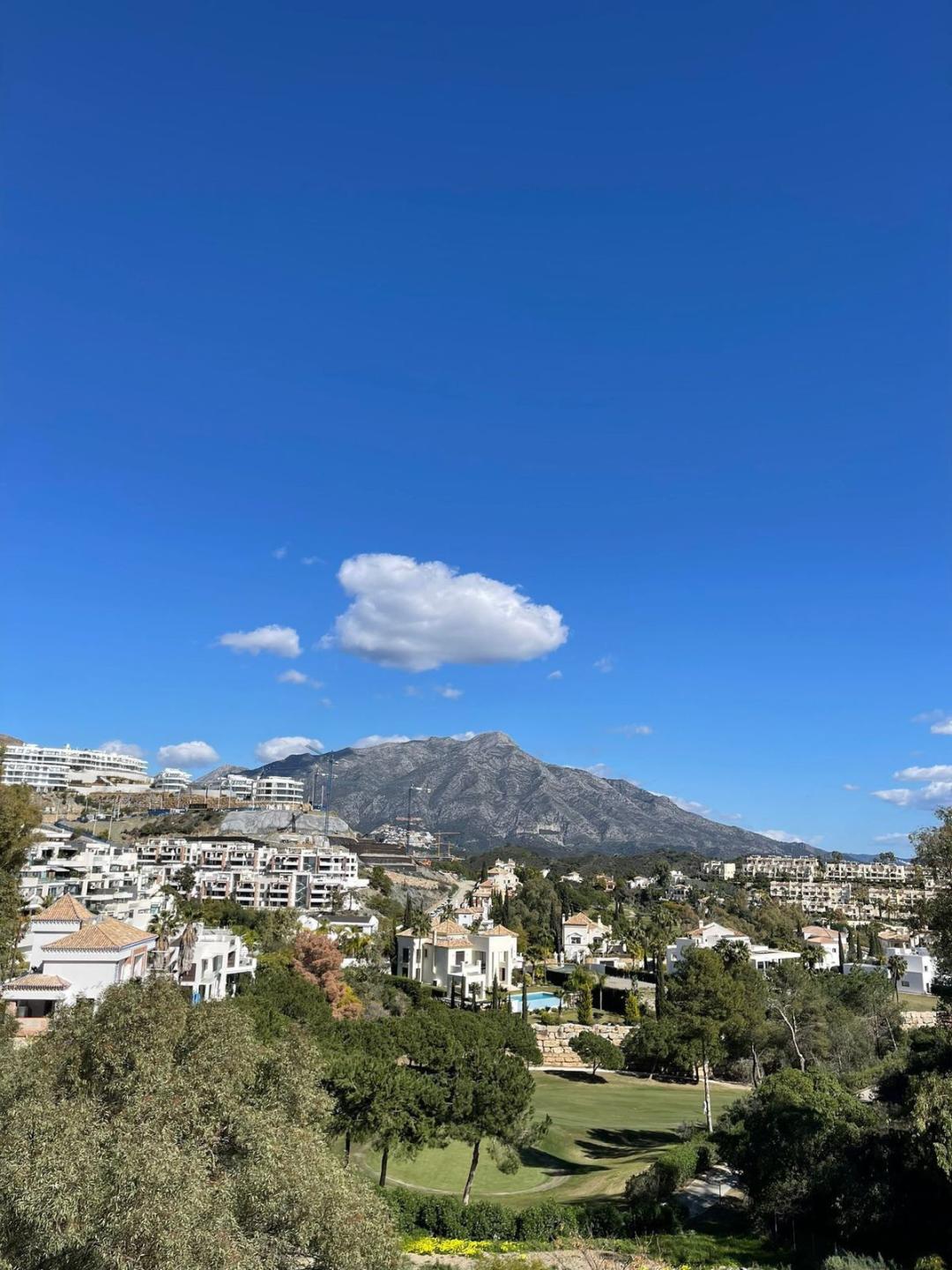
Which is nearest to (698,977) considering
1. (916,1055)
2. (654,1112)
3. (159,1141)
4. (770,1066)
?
(654,1112)

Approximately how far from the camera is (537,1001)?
75250 millimetres

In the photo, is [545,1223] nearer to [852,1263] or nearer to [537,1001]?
[852,1263]

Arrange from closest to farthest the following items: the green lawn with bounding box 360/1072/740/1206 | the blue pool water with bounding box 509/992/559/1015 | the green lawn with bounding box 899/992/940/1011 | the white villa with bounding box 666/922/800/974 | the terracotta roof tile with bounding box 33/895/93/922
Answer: the green lawn with bounding box 360/1072/740/1206
the terracotta roof tile with bounding box 33/895/93/922
the blue pool water with bounding box 509/992/559/1015
the green lawn with bounding box 899/992/940/1011
the white villa with bounding box 666/922/800/974

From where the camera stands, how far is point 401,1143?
86.6 feet

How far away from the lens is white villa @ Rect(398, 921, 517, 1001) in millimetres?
70875

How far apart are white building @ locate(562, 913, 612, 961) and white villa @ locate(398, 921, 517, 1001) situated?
2450cm

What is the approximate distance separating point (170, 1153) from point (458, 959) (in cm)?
6338

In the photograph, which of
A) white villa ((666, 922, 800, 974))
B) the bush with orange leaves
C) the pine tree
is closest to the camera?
the bush with orange leaves

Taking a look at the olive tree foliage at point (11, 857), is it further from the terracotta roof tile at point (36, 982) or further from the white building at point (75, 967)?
the white building at point (75, 967)

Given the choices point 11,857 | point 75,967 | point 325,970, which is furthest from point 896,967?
point 11,857

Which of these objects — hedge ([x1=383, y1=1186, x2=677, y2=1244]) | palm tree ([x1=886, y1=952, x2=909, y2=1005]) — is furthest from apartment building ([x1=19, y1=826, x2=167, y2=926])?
palm tree ([x1=886, y1=952, x2=909, y2=1005])

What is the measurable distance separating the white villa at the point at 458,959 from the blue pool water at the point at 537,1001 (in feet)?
7.21

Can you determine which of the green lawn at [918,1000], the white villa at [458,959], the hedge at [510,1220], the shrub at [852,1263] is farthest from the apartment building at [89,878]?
the green lawn at [918,1000]

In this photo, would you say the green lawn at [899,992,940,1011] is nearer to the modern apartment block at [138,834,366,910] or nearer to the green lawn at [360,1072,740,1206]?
the green lawn at [360,1072,740,1206]
